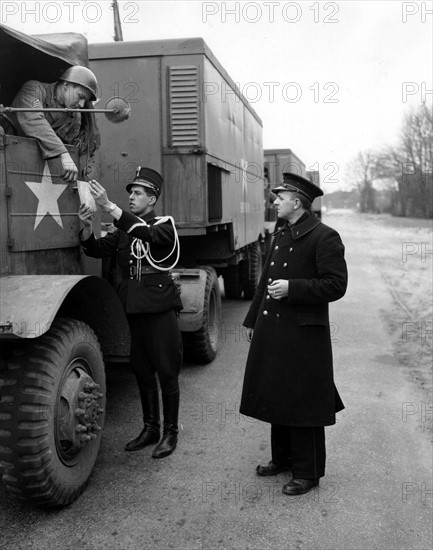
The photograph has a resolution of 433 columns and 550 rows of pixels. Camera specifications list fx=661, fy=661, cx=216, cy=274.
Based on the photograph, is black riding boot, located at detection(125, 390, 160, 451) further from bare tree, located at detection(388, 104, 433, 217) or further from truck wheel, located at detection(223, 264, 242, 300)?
bare tree, located at detection(388, 104, 433, 217)

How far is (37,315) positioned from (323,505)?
6.04 feet

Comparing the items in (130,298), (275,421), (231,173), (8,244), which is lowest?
(275,421)

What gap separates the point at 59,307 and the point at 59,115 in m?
1.26

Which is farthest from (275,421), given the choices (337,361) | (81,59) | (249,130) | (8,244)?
(249,130)

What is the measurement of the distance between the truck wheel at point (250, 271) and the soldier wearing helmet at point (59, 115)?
6.51m

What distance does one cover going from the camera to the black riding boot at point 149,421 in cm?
436

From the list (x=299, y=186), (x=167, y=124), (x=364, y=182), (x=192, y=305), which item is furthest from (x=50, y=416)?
(x=364, y=182)

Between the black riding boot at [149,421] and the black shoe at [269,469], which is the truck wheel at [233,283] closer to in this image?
the black riding boot at [149,421]

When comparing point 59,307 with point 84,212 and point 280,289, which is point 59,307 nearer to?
point 84,212

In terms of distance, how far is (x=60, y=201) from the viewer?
3.90 meters

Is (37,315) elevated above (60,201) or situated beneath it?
situated beneath

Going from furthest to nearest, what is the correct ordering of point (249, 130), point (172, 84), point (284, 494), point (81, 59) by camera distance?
point (249, 130), point (172, 84), point (81, 59), point (284, 494)

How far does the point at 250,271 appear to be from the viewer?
34.8ft

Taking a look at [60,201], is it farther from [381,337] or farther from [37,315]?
[381,337]
